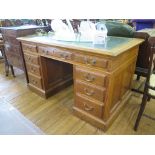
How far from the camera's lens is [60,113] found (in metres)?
1.83

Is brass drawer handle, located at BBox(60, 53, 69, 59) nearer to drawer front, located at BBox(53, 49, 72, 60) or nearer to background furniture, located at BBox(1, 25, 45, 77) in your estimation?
drawer front, located at BBox(53, 49, 72, 60)

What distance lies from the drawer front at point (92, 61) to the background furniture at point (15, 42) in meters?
1.04

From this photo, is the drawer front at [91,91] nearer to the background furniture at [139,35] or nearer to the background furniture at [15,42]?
the background furniture at [139,35]

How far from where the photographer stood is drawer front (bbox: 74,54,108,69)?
4.01ft

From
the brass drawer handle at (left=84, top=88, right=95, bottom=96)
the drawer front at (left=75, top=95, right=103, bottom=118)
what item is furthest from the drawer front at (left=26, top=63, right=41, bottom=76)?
the brass drawer handle at (left=84, top=88, right=95, bottom=96)

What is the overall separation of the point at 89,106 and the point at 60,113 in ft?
1.51

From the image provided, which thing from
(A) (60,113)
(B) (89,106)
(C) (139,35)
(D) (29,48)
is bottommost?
(A) (60,113)

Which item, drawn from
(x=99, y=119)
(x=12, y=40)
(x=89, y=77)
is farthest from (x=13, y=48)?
(x=99, y=119)

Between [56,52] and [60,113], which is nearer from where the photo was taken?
[56,52]

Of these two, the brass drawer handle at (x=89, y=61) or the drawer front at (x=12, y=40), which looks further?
the drawer front at (x=12, y=40)

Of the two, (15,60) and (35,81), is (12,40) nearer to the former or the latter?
(15,60)

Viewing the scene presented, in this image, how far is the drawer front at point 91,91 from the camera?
1373mm

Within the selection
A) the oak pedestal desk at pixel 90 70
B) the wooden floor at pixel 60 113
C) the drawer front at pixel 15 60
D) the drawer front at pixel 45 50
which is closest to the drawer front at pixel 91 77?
the oak pedestal desk at pixel 90 70
